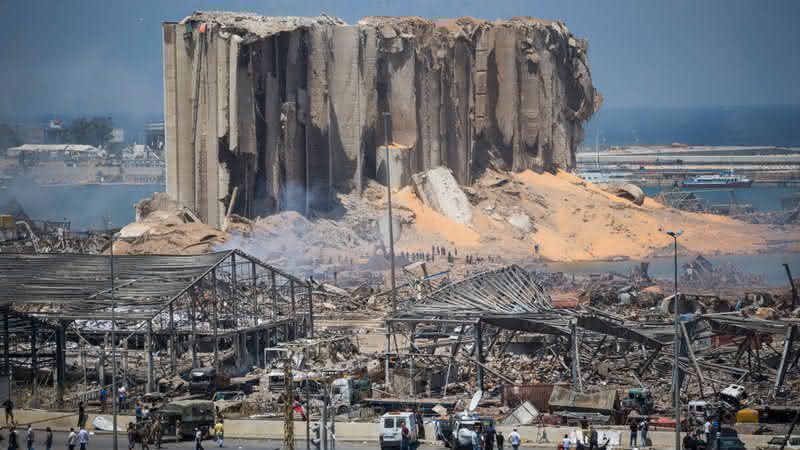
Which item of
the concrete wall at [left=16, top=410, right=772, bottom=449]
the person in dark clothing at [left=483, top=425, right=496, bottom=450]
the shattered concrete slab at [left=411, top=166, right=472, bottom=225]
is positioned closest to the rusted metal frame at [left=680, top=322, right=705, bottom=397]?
the concrete wall at [left=16, top=410, right=772, bottom=449]

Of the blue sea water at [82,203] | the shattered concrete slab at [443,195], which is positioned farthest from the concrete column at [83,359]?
the blue sea water at [82,203]

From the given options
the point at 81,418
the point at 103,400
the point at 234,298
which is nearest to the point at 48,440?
the point at 81,418

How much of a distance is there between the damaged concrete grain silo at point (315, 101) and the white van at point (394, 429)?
→ 43.3 m

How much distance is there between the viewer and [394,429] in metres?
39.6

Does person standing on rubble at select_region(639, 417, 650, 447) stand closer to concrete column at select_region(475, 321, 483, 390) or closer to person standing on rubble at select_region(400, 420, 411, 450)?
person standing on rubble at select_region(400, 420, 411, 450)

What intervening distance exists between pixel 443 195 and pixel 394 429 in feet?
166

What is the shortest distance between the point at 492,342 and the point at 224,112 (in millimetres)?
34497

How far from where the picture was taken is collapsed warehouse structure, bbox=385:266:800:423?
45.8 m

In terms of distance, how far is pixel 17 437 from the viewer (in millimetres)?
40938

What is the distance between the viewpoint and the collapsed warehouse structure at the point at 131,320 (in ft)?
160

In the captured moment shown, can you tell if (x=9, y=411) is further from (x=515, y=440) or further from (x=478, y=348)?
(x=515, y=440)

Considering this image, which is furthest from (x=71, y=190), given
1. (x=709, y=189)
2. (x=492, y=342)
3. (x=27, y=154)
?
(x=492, y=342)

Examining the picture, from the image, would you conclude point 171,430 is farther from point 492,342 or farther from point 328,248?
point 328,248

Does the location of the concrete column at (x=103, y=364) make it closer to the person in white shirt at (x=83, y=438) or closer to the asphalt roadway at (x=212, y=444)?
the asphalt roadway at (x=212, y=444)
